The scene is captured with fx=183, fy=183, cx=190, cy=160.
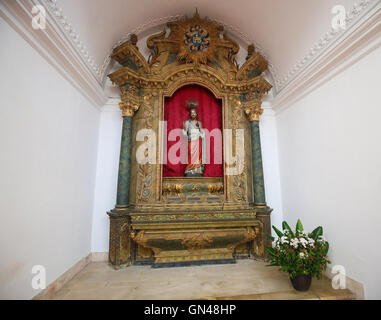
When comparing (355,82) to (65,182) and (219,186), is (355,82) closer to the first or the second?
(219,186)

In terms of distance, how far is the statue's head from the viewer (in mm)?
3834

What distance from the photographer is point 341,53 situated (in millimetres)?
2393

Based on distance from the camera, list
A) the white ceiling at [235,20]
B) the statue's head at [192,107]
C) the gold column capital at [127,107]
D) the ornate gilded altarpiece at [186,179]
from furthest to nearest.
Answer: the statue's head at [192,107], the gold column capital at [127,107], the ornate gilded altarpiece at [186,179], the white ceiling at [235,20]

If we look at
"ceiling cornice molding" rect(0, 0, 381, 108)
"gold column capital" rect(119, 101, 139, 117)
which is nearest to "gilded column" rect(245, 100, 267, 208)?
"ceiling cornice molding" rect(0, 0, 381, 108)

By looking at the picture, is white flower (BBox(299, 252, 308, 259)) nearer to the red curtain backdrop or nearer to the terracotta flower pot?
the terracotta flower pot

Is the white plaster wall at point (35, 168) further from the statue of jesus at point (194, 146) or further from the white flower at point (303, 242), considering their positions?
the white flower at point (303, 242)

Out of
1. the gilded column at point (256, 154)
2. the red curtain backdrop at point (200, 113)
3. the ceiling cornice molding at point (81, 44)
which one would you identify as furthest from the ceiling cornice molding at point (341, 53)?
the red curtain backdrop at point (200, 113)

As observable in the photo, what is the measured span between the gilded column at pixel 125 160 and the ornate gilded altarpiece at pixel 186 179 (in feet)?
0.06

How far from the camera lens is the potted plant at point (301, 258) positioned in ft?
7.32

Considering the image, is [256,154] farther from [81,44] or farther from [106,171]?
[81,44]

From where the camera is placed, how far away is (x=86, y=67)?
2945 millimetres

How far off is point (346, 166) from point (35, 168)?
12.2 feet
